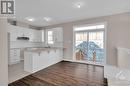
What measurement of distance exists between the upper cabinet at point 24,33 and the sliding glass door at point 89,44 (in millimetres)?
3059

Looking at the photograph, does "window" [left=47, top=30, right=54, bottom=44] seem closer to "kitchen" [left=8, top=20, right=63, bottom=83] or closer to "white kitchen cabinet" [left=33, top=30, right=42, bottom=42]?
"kitchen" [left=8, top=20, right=63, bottom=83]

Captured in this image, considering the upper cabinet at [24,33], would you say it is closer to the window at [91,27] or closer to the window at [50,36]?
the window at [50,36]

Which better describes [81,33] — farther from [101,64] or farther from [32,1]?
[32,1]

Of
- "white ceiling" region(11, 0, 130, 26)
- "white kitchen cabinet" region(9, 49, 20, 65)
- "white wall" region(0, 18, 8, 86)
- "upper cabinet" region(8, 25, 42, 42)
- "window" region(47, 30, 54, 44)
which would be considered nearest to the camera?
"white wall" region(0, 18, 8, 86)

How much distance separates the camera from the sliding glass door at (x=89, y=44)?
4905 mm

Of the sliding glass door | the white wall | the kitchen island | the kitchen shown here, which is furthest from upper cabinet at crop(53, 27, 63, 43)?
the white wall

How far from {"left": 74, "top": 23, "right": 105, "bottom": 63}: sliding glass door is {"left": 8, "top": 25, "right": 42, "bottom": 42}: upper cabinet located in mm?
3059

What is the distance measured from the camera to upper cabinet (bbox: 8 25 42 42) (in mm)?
4816

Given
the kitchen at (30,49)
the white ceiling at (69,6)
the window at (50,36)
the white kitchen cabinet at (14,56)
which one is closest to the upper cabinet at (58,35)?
the kitchen at (30,49)

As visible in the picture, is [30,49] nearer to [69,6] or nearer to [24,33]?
[24,33]

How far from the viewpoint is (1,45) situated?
149cm

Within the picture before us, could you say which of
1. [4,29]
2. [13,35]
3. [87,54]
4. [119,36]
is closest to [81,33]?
[87,54]

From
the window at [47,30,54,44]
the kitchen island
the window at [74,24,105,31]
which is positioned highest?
the window at [74,24,105,31]

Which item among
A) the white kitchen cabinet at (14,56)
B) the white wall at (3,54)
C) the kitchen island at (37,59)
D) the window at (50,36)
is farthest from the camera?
the window at (50,36)
